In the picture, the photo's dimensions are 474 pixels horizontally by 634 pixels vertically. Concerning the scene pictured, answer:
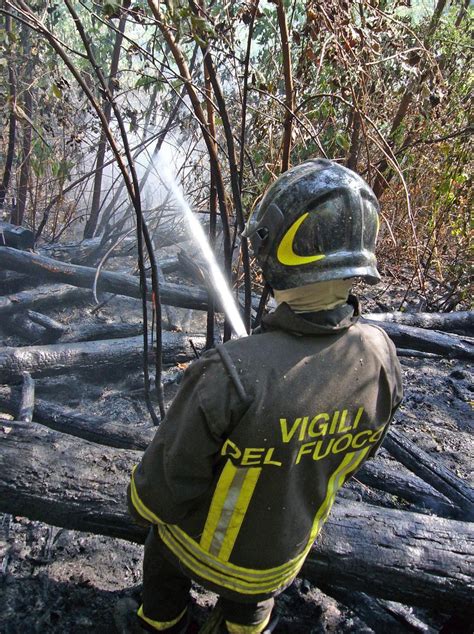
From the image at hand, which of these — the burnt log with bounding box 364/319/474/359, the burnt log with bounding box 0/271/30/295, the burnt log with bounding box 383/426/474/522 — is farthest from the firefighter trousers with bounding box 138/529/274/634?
the burnt log with bounding box 0/271/30/295

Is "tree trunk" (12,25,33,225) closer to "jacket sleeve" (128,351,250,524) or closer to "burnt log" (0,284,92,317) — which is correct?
"burnt log" (0,284,92,317)

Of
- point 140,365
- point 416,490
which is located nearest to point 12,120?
point 140,365

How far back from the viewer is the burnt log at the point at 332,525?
76.9 inches

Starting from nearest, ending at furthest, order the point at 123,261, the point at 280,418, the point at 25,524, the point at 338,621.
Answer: the point at 280,418 < the point at 338,621 < the point at 25,524 < the point at 123,261

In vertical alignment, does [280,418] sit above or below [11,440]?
above

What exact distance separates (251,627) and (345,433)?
821 mm

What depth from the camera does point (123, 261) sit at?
20.5ft

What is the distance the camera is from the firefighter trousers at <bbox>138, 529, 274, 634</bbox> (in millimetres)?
1685

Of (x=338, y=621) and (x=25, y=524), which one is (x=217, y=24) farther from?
(x=338, y=621)

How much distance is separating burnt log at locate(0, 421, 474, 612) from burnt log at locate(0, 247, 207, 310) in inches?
100

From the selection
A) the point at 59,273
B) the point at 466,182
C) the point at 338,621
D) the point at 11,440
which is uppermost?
the point at 466,182

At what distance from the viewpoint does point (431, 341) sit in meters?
4.40

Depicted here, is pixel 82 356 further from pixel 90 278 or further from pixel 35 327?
pixel 90 278

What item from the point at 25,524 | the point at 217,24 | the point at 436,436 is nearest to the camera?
the point at 25,524
